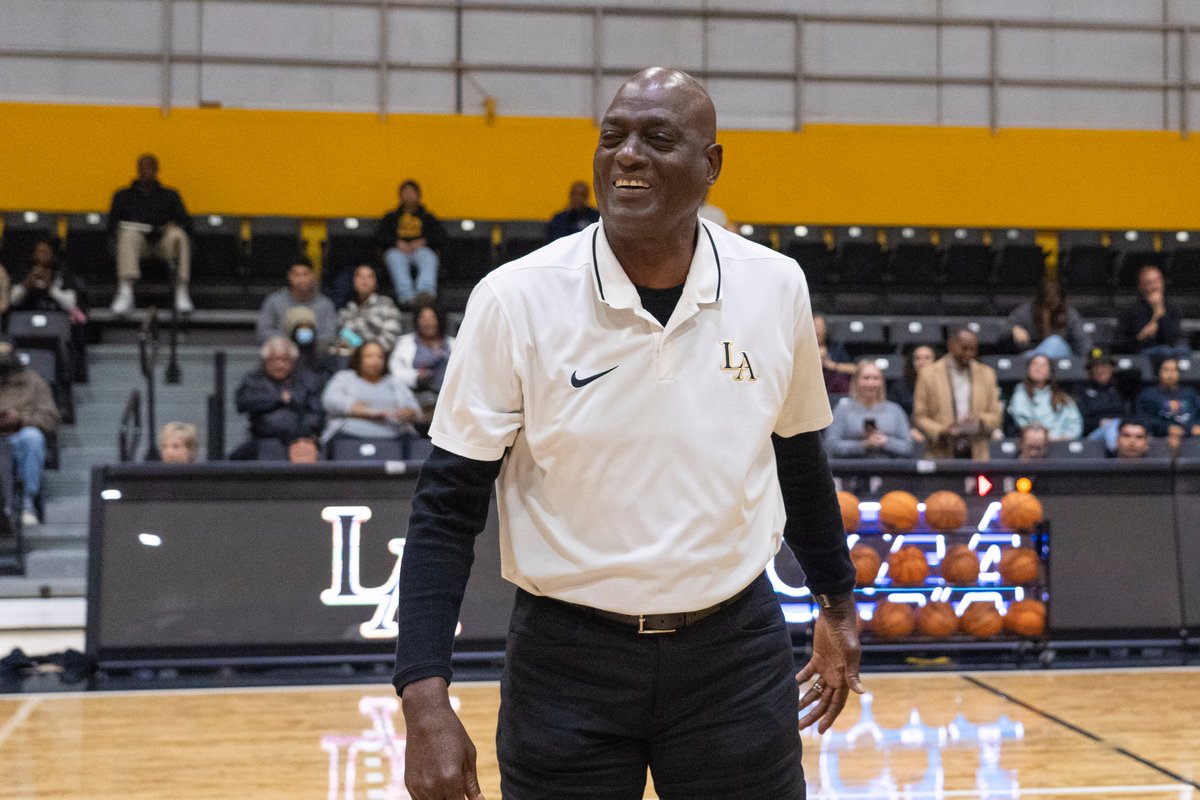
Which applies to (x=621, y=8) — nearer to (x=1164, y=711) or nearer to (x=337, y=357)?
(x=337, y=357)

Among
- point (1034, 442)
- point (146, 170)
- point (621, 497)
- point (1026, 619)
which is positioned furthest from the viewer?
point (146, 170)

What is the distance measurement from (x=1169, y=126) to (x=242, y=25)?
10097 millimetres

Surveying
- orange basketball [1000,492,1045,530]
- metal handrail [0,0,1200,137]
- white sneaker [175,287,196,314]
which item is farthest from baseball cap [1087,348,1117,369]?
white sneaker [175,287,196,314]

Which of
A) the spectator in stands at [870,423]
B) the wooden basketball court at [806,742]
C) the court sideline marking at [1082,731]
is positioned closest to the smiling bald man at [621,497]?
the wooden basketball court at [806,742]

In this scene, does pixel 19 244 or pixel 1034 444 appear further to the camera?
pixel 19 244

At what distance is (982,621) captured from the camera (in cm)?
685

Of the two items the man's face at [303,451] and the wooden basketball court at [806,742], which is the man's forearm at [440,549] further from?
the man's face at [303,451]

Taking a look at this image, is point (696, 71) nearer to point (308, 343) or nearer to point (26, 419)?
point (308, 343)

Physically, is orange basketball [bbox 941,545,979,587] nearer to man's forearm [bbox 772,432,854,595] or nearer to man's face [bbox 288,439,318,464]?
man's face [bbox 288,439,318,464]

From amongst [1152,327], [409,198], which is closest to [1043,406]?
[1152,327]

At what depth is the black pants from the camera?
1976 millimetres

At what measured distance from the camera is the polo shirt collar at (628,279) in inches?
79.0

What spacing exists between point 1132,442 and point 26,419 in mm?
7569

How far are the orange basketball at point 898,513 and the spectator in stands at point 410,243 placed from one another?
6.11 m
